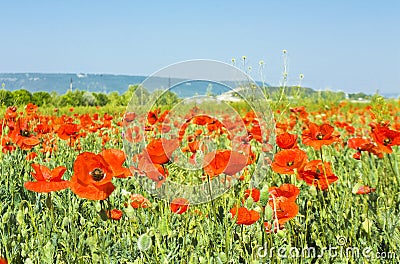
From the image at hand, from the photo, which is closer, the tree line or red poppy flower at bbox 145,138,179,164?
red poppy flower at bbox 145,138,179,164

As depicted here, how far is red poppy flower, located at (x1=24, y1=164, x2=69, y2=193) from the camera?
1442 millimetres

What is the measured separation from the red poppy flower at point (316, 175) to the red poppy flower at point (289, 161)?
5cm

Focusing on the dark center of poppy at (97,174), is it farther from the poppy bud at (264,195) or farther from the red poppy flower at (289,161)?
the red poppy flower at (289,161)

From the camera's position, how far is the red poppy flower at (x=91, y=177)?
1258mm

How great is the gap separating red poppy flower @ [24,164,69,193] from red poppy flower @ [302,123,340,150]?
107 centimetres

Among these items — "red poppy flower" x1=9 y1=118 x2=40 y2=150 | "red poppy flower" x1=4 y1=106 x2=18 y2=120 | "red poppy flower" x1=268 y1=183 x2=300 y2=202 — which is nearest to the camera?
"red poppy flower" x1=268 y1=183 x2=300 y2=202

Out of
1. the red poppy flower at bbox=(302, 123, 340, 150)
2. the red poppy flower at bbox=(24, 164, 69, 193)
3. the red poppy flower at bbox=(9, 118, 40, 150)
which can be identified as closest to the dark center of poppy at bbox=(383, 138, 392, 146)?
the red poppy flower at bbox=(302, 123, 340, 150)

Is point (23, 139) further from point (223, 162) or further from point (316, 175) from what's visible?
point (316, 175)

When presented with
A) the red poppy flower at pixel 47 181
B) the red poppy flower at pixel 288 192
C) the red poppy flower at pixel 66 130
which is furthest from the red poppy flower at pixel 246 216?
the red poppy flower at pixel 66 130

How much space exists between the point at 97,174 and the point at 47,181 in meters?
0.30

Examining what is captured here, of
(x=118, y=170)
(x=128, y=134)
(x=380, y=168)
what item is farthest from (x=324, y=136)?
(x=128, y=134)

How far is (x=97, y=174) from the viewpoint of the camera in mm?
1283

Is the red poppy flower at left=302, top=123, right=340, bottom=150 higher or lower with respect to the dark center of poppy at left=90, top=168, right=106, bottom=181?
higher

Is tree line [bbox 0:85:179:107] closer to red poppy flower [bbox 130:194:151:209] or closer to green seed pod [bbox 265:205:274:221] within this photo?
red poppy flower [bbox 130:194:151:209]
